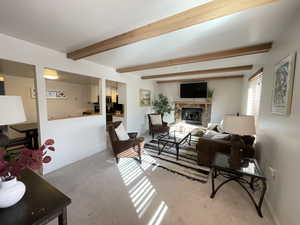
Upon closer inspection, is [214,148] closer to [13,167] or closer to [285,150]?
[285,150]

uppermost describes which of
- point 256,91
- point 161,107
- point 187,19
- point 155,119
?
point 187,19

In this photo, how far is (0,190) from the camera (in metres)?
0.79

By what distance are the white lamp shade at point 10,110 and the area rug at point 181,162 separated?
2340mm

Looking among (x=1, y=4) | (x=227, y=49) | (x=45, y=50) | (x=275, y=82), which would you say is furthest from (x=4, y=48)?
(x=275, y=82)

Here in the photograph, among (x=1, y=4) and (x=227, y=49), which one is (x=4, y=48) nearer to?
(x=1, y=4)

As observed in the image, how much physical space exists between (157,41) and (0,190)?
2244mm

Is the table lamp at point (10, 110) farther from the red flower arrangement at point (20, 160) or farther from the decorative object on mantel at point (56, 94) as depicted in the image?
the decorative object on mantel at point (56, 94)

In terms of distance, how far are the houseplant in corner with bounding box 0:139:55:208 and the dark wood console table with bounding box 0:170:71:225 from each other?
58 mm

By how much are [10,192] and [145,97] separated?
4.66 metres

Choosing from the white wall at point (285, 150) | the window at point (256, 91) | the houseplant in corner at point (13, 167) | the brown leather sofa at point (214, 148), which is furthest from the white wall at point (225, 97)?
the houseplant in corner at point (13, 167)

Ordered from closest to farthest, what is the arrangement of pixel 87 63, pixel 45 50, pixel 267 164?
pixel 267 164 → pixel 45 50 → pixel 87 63

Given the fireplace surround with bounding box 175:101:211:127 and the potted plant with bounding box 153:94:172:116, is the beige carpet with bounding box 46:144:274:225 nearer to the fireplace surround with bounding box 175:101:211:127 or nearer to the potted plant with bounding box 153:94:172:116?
the potted plant with bounding box 153:94:172:116

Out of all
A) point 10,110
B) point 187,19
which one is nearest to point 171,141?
point 187,19

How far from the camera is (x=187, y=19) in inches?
52.9
